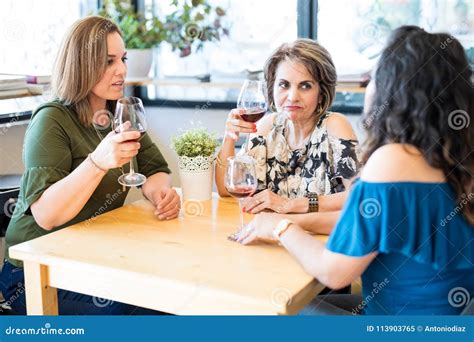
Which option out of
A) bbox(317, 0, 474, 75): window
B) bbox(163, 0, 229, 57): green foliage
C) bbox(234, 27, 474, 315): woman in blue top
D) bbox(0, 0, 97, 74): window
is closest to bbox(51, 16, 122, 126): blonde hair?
bbox(234, 27, 474, 315): woman in blue top

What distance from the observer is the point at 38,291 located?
1.68 m

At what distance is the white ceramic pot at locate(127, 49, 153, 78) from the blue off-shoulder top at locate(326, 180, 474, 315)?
8.98ft

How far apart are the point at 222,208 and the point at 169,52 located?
242cm

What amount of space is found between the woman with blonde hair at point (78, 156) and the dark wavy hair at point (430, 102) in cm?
70

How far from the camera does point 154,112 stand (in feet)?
14.2

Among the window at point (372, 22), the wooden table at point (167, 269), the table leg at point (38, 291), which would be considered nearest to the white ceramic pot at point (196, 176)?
the wooden table at point (167, 269)

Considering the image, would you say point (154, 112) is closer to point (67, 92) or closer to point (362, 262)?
point (67, 92)

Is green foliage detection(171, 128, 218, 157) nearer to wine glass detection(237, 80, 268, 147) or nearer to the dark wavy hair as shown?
wine glass detection(237, 80, 268, 147)

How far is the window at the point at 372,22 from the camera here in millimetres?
3443

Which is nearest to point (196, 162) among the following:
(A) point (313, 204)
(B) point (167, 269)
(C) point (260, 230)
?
(A) point (313, 204)

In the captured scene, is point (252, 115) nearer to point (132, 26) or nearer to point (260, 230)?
point (260, 230)

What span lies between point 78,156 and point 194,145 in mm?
375

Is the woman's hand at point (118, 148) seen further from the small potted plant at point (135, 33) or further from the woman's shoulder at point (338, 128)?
the small potted plant at point (135, 33)

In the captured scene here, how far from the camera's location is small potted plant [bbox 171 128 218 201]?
2.11 m
